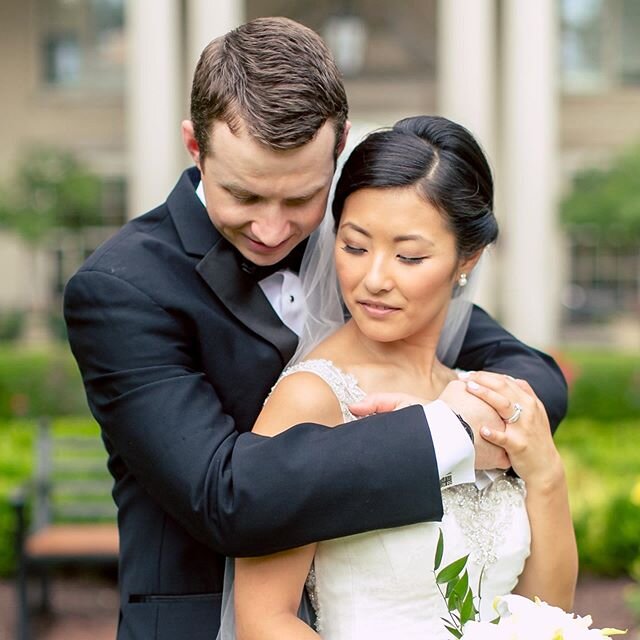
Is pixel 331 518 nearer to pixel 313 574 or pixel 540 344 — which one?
pixel 313 574

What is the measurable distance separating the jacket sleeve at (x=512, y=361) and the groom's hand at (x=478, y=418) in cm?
33

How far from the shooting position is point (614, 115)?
2048 cm

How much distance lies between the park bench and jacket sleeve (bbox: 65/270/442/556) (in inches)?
172

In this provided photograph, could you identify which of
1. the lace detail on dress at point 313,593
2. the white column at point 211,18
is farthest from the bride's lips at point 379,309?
the white column at point 211,18

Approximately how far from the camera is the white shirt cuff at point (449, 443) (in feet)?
6.02

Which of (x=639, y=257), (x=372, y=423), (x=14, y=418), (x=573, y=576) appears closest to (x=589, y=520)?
(x=573, y=576)

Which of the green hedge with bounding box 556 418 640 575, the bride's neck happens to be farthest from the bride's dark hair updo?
the green hedge with bounding box 556 418 640 575

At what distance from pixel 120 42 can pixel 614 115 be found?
30.4 feet

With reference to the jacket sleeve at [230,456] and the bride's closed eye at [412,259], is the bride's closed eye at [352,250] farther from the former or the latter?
the jacket sleeve at [230,456]

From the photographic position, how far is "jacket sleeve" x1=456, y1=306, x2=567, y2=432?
2.32 meters

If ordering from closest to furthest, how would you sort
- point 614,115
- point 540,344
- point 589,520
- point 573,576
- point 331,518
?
point 331,518
point 573,576
point 589,520
point 540,344
point 614,115

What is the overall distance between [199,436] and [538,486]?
0.64 m

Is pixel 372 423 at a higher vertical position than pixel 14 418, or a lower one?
higher

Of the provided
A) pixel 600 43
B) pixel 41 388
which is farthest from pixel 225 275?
pixel 600 43
